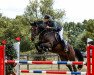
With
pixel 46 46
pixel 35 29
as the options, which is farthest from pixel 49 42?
pixel 35 29

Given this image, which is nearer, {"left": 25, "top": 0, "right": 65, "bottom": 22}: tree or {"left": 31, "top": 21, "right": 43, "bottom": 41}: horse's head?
{"left": 31, "top": 21, "right": 43, "bottom": 41}: horse's head

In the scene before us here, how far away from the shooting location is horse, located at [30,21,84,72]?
404 inches

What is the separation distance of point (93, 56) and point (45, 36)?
5003 mm

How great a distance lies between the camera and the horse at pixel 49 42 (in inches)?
→ 404

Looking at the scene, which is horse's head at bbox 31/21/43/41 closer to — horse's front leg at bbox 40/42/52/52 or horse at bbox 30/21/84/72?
horse at bbox 30/21/84/72

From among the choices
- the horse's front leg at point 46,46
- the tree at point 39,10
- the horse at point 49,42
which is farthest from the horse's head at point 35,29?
the tree at point 39,10

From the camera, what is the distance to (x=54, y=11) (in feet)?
101

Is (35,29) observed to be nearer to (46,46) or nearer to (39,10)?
(46,46)

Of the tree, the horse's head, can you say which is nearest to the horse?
the horse's head

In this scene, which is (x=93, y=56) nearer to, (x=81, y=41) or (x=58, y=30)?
(x=58, y=30)

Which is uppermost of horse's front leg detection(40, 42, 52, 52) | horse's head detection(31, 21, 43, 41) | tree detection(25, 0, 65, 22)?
tree detection(25, 0, 65, 22)

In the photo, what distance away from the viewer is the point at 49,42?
412 inches

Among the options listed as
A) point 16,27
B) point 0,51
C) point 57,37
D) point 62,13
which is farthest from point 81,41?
point 0,51

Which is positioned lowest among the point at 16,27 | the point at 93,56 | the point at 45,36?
the point at 93,56
